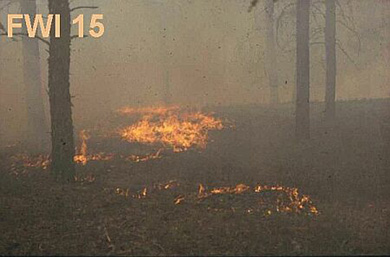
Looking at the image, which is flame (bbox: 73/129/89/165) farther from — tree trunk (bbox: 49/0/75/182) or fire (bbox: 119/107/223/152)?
tree trunk (bbox: 49/0/75/182)

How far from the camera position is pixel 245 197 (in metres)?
9.59

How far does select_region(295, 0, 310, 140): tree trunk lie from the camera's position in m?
15.9

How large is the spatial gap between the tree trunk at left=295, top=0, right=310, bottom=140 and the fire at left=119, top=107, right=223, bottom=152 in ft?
10.7

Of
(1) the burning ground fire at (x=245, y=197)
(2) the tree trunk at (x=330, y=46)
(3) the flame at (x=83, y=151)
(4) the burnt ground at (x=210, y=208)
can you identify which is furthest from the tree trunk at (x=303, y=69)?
(3) the flame at (x=83, y=151)

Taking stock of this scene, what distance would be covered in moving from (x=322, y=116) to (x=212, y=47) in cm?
2355

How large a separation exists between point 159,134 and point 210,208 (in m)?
9.00

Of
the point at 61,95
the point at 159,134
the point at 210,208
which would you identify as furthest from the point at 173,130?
the point at 210,208

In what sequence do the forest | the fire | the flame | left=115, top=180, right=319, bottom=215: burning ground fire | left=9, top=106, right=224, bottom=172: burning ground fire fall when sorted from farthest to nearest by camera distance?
the fire, left=9, top=106, right=224, bottom=172: burning ground fire, the flame, left=115, top=180, right=319, bottom=215: burning ground fire, the forest

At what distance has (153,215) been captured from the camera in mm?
8352

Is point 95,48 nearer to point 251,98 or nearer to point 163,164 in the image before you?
point 251,98

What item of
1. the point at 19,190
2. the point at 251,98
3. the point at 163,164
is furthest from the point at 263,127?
the point at 251,98

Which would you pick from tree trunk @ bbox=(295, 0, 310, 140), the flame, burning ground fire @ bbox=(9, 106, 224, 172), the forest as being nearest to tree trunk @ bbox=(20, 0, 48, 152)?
the forest

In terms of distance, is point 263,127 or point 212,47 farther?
point 212,47

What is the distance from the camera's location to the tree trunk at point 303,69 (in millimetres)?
15852
